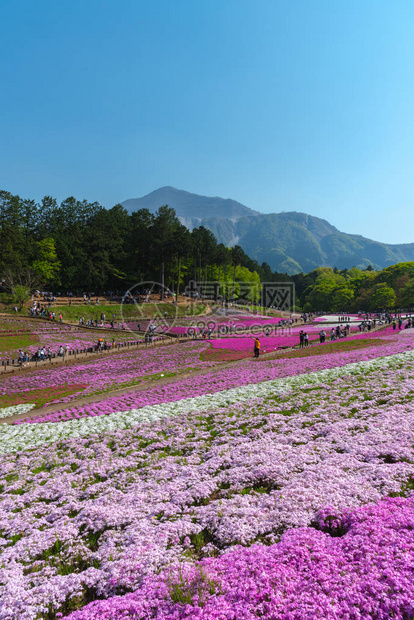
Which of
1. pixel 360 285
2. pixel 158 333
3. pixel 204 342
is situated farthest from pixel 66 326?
pixel 360 285

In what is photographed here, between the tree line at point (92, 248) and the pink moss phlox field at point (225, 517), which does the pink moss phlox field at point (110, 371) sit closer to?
the pink moss phlox field at point (225, 517)

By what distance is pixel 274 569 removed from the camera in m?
5.84

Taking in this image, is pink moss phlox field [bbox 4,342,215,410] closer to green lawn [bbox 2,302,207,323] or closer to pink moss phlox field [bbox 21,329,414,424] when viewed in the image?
pink moss phlox field [bbox 21,329,414,424]

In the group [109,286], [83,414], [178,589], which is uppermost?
Result: [109,286]

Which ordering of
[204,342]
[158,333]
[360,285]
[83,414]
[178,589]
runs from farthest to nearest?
[360,285] → [158,333] → [204,342] → [83,414] → [178,589]

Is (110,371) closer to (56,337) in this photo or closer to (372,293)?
(56,337)

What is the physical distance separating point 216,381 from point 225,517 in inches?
670

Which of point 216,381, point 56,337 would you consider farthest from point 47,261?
point 216,381

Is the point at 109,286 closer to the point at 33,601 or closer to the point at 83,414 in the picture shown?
the point at 83,414

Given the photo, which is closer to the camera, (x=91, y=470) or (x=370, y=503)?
(x=370, y=503)

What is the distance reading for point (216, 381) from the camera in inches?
984

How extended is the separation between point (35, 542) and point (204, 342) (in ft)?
132

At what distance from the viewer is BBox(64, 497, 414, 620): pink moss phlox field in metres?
4.92

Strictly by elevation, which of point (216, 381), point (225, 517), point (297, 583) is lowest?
point (216, 381)
